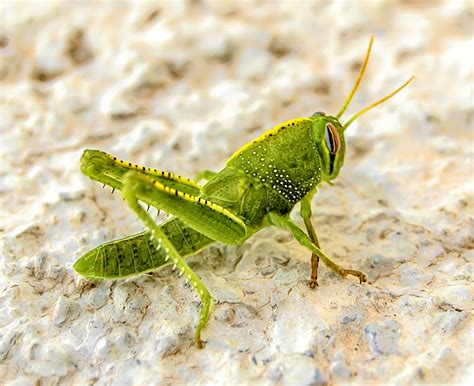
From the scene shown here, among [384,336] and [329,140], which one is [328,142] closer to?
[329,140]

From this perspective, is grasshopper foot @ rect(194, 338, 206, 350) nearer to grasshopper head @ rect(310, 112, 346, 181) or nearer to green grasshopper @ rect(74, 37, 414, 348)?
green grasshopper @ rect(74, 37, 414, 348)

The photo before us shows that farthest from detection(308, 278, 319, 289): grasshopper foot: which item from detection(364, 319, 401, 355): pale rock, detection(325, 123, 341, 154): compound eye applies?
detection(325, 123, 341, 154): compound eye

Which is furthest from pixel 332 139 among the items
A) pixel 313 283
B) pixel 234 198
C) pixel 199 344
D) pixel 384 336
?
pixel 199 344

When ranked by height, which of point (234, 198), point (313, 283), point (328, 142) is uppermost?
point (328, 142)

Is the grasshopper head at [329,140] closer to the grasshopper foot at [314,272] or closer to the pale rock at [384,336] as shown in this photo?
the grasshopper foot at [314,272]

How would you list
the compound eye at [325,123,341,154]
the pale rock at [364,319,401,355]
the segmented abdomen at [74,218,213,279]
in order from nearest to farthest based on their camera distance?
the pale rock at [364,319,401,355]
the segmented abdomen at [74,218,213,279]
the compound eye at [325,123,341,154]

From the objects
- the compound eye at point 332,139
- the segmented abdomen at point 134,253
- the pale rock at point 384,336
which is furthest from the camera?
the compound eye at point 332,139

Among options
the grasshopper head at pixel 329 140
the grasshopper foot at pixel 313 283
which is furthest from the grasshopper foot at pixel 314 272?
the grasshopper head at pixel 329 140
